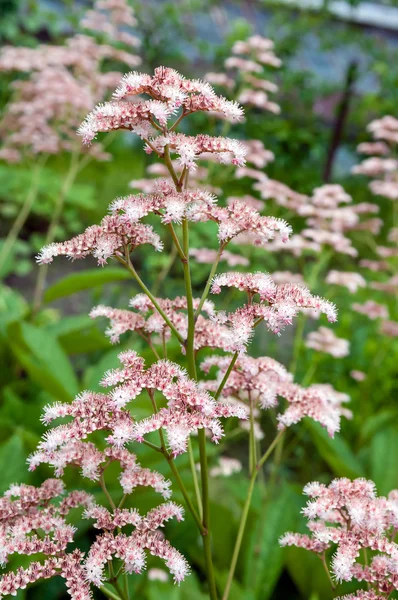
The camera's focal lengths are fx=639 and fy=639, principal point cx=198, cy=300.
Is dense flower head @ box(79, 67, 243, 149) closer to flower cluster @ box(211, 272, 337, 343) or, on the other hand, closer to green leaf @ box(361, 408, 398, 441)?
flower cluster @ box(211, 272, 337, 343)

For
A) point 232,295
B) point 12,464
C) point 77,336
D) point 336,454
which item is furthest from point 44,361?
point 336,454

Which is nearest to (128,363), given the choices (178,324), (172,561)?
(178,324)

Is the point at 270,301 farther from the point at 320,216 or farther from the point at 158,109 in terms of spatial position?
the point at 320,216

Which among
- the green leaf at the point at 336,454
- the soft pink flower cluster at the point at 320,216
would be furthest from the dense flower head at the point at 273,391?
the soft pink flower cluster at the point at 320,216

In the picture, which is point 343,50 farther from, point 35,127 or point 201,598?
point 201,598

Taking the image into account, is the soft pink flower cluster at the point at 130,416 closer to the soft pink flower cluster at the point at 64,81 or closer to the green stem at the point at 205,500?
the green stem at the point at 205,500

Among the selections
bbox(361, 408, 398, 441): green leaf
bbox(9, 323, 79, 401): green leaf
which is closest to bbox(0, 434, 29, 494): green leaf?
bbox(9, 323, 79, 401): green leaf

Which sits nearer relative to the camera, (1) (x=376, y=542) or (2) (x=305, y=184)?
(1) (x=376, y=542)

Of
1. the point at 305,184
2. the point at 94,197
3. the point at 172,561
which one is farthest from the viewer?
the point at 94,197
